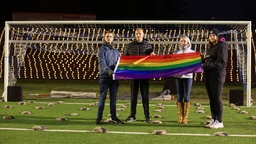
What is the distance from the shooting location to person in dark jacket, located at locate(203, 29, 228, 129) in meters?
9.95

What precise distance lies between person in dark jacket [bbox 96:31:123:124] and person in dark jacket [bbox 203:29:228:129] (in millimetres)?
1759

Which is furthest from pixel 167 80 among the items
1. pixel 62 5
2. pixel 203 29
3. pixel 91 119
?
pixel 62 5

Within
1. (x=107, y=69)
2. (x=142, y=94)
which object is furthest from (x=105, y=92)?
(x=142, y=94)

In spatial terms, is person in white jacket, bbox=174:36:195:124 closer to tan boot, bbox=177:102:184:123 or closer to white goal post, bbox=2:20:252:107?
tan boot, bbox=177:102:184:123

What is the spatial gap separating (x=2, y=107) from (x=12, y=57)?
3.85 meters

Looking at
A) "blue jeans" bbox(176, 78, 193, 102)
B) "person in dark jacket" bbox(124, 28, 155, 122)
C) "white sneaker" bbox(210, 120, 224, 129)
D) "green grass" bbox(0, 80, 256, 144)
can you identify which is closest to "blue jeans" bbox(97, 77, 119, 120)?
"green grass" bbox(0, 80, 256, 144)

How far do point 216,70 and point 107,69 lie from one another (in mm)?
2020

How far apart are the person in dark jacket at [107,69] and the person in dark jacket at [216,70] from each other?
176cm

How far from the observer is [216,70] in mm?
9992

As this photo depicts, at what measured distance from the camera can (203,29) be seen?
60.2ft

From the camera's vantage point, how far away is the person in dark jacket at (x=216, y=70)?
9.95 m

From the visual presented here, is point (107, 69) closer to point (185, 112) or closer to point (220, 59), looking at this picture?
point (185, 112)

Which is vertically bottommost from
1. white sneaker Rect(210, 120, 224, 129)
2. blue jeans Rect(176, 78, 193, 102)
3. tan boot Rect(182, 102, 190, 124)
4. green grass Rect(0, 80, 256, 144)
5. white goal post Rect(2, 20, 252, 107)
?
green grass Rect(0, 80, 256, 144)

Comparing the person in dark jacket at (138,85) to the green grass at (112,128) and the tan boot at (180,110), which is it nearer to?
the green grass at (112,128)
